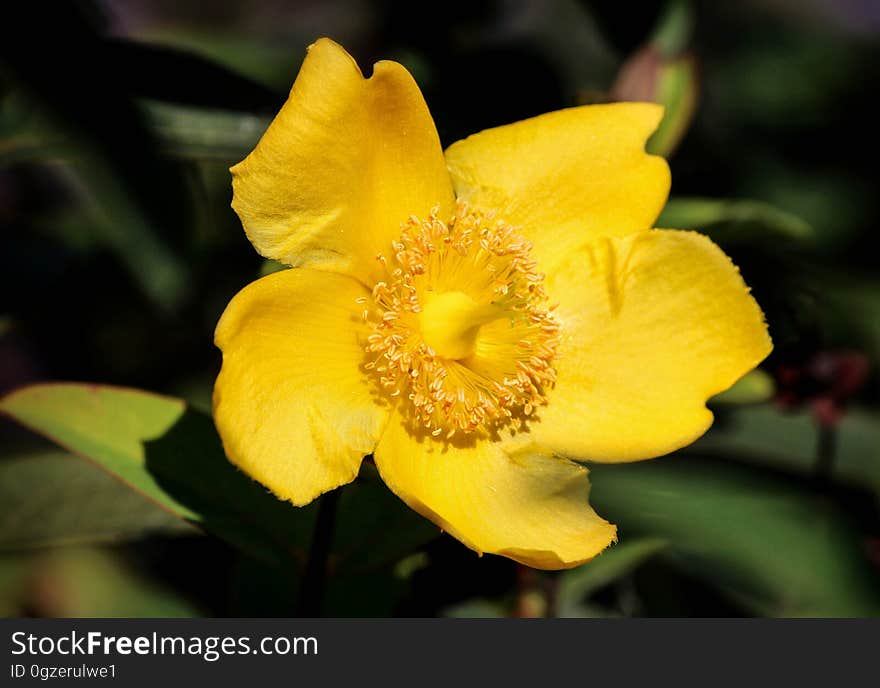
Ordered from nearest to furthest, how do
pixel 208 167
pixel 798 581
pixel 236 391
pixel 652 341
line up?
pixel 236 391, pixel 652 341, pixel 798 581, pixel 208 167

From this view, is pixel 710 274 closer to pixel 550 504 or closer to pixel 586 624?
pixel 550 504

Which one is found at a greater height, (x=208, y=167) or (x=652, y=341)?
(x=652, y=341)

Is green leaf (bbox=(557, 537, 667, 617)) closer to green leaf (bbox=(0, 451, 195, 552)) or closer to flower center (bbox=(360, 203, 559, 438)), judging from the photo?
flower center (bbox=(360, 203, 559, 438))

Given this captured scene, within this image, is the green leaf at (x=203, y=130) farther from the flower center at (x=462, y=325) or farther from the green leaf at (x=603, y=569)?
the green leaf at (x=603, y=569)

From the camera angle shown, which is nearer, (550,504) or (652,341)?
(550,504)

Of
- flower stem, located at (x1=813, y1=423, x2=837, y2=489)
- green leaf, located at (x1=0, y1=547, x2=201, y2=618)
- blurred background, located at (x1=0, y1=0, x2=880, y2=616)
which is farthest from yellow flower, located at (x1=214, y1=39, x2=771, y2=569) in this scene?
green leaf, located at (x1=0, y1=547, x2=201, y2=618)

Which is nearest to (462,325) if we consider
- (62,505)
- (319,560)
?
(319,560)

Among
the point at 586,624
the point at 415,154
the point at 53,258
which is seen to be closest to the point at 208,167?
the point at 53,258
